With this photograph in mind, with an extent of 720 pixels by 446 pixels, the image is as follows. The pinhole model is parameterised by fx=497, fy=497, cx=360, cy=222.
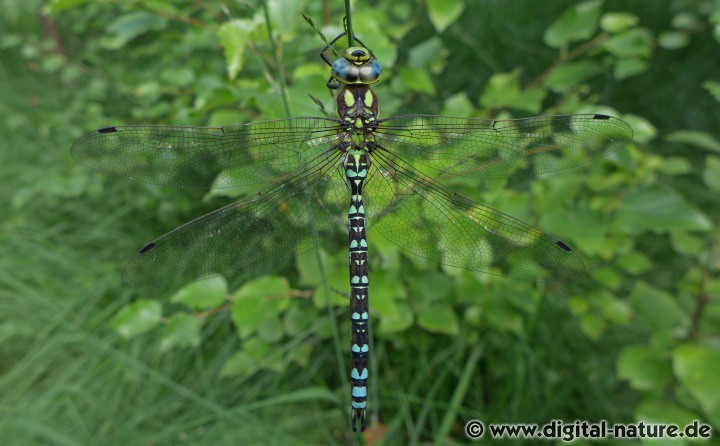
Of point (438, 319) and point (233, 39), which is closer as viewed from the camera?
point (233, 39)

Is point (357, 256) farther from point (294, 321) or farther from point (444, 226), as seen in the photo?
point (294, 321)

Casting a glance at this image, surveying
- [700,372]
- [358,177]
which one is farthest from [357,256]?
[700,372]

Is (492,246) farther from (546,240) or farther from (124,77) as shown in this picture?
(124,77)

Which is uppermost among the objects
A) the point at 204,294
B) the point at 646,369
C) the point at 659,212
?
the point at 659,212

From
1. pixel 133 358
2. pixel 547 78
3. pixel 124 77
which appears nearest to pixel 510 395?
pixel 547 78

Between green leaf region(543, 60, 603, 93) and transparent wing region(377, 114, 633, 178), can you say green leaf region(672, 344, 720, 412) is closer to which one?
transparent wing region(377, 114, 633, 178)

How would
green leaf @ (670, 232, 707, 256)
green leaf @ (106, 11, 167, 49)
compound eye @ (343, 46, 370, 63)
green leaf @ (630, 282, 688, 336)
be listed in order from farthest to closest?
green leaf @ (670, 232, 707, 256) < green leaf @ (106, 11, 167, 49) < green leaf @ (630, 282, 688, 336) < compound eye @ (343, 46, 370, 63)

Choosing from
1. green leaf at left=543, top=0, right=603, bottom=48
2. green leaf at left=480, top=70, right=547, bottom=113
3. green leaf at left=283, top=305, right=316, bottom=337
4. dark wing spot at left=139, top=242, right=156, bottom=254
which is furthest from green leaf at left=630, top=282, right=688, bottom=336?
dark wing spot at left=139, top=242, right=156, bottom=254
